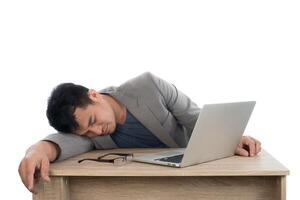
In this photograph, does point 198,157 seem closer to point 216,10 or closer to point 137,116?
point 137,116

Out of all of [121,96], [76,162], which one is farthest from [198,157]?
[121,96]

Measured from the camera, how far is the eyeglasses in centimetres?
148

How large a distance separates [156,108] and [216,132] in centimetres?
41

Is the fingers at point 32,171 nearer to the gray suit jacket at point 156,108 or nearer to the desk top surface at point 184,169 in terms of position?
the desk top surface at point 184,169

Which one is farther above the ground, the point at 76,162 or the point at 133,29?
the point at 133,29

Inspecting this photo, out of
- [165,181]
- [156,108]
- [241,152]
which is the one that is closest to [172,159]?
[165,181]

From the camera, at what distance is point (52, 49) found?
2.41 m

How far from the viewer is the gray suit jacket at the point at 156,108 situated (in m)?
1.80

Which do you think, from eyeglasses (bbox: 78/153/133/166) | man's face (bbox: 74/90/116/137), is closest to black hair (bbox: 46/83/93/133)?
man's face (bbox: 74/90/116/137)

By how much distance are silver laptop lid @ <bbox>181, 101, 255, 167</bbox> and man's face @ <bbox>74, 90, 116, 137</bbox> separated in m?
0.43

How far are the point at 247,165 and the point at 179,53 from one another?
109 centimetres

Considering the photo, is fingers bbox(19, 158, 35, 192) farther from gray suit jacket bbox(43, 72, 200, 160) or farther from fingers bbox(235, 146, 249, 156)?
fingers bbox(235, 146, 249, 156)

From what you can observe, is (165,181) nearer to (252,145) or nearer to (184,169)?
(184,169)

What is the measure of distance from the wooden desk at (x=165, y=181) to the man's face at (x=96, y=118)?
0.72 ft
